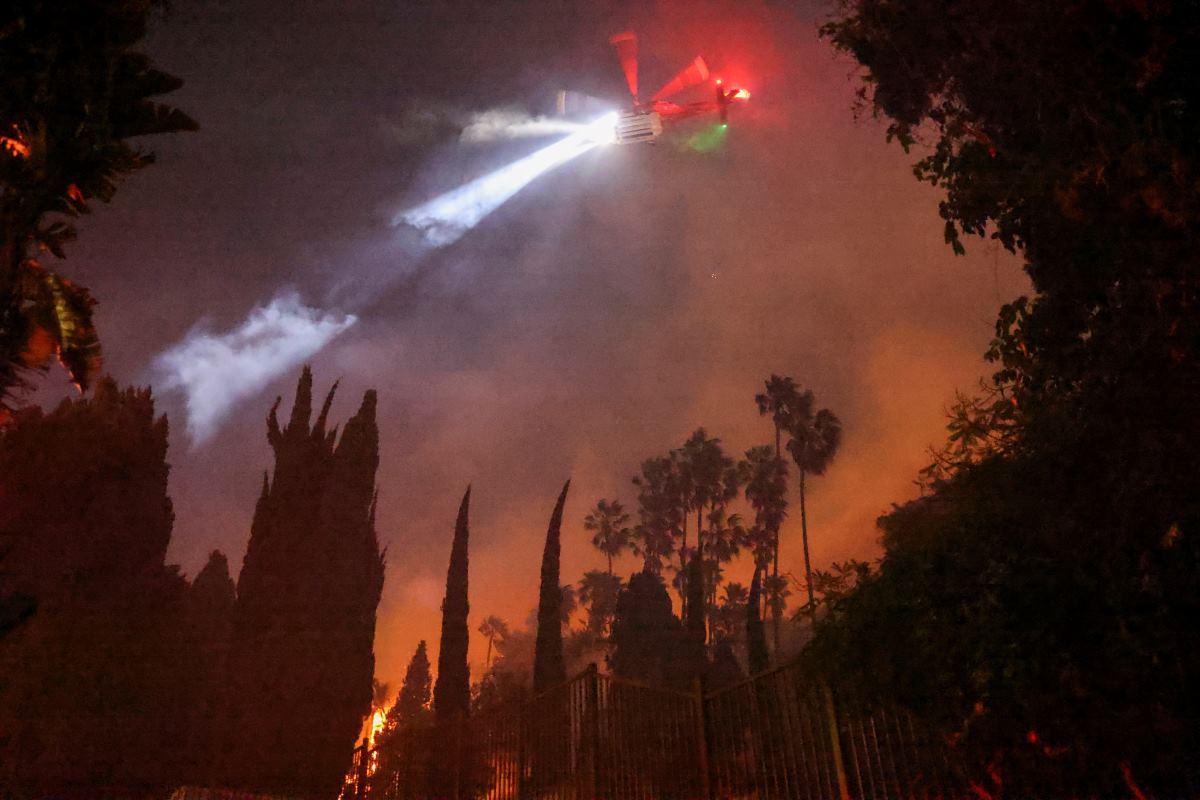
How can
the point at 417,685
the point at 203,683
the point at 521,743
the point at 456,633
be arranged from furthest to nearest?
the point at 417,685 < the point at 456,633 < the point at 203,683 < the point at 521,743

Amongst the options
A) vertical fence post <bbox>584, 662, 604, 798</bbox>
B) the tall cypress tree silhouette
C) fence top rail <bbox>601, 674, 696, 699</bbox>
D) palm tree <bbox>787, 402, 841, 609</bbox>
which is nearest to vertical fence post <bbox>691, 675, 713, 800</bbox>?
fence top rail <bbox>601, 674, 696, 699</bbox>

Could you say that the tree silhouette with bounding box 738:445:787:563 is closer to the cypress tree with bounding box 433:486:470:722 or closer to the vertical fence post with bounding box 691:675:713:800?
the cypress tree with bounding box 433:486:470:722

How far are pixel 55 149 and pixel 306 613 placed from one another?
73.1ft

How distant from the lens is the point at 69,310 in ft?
33.5

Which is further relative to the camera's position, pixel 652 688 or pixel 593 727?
pixel 593 727

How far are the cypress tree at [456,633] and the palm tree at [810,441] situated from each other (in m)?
24.7

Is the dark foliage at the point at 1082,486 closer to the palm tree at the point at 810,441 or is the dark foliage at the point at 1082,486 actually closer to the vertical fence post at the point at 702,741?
the vertical fence post at the point at 702,741

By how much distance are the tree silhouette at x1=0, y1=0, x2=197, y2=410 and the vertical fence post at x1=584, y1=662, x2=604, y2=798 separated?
8.33m

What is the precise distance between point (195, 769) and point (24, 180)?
22.6 meters

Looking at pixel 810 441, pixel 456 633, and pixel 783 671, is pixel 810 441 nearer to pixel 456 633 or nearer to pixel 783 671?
pixel 456 633

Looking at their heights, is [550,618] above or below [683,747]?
above

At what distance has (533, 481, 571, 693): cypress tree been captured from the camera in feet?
123

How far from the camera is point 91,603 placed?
22000 millimetres

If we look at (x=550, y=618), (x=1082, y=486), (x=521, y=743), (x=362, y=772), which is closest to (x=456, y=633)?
(x=550, y=618)
